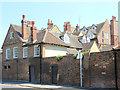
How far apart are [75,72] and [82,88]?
2.34 m

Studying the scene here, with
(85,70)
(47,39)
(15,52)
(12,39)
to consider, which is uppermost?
(12,39)

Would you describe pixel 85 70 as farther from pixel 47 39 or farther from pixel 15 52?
pixel 15 52

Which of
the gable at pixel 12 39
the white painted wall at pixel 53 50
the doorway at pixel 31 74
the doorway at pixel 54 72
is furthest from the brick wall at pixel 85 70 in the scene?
the gable at pixel 12 39

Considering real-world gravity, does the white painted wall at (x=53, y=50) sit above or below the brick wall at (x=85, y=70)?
above

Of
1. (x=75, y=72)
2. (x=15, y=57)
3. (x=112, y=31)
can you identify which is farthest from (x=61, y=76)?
(x=112, y=31)

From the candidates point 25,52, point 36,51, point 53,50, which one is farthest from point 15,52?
point 53,50

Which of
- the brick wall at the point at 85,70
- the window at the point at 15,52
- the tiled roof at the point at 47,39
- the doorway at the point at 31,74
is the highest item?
the tiled roof at the point at 47,39

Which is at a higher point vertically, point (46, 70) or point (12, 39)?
point (12, 39)

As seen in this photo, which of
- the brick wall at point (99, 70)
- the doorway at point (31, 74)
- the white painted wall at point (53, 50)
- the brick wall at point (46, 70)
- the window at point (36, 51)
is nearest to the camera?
the brick wall at point (99, 70)

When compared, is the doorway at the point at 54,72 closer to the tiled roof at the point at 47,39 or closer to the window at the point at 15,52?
the tiled roof at the point at 47,39

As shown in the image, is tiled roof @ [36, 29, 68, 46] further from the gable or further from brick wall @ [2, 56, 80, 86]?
the gable

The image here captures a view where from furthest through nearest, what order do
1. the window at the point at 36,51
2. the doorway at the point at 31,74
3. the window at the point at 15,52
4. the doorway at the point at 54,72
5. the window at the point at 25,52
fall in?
the window at the point at 15,52
the window at the point at 25,52
the doorway at the point at 31,74
the window at the point at 36,51
the doorway at the point at 54,72

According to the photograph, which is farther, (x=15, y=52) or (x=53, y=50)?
(x=15, y=52)

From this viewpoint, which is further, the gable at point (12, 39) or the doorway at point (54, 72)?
the gable at point (12, 39)
